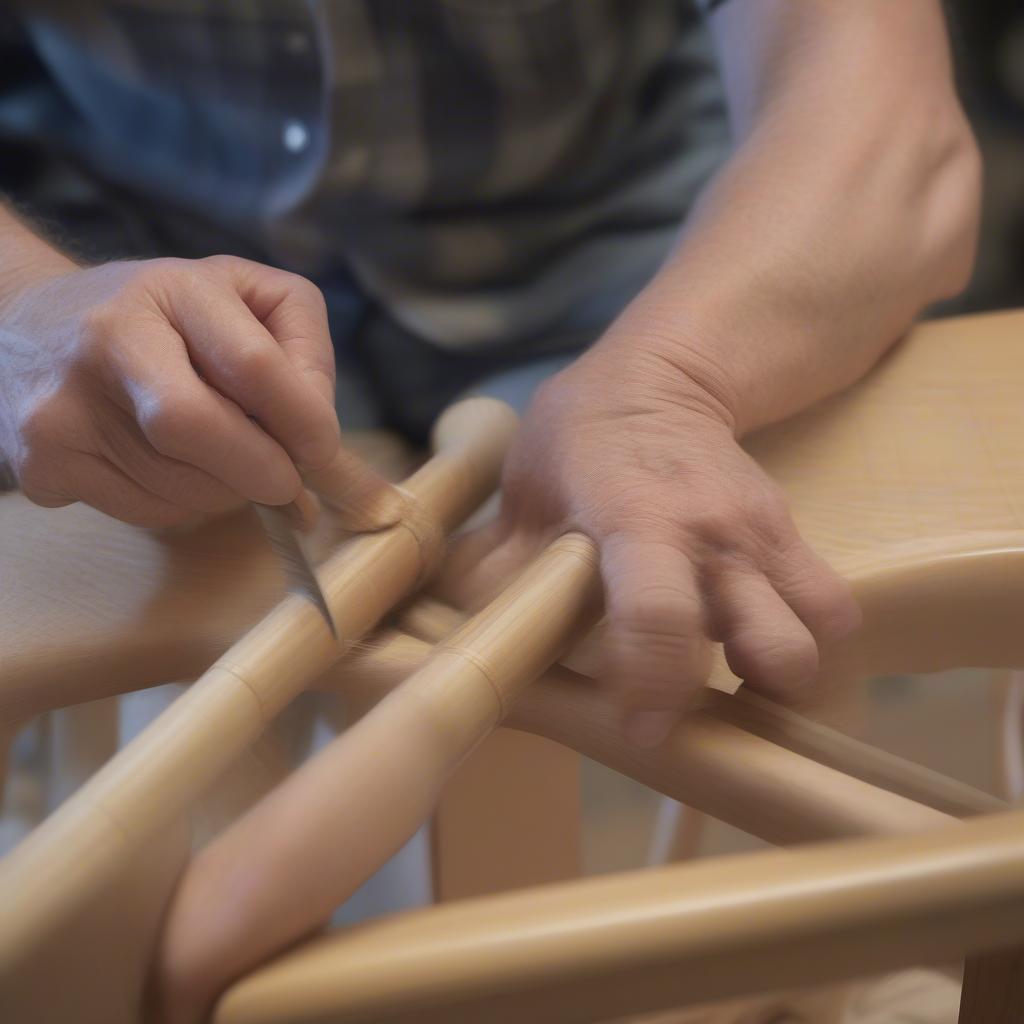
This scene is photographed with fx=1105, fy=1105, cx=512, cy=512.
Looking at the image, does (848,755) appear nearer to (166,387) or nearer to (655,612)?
(655,612)

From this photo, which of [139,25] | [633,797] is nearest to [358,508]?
[633,797]

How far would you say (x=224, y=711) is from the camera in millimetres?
287

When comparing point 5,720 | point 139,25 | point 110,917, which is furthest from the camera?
point 139,25

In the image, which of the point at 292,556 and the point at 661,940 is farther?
the point at 292,556

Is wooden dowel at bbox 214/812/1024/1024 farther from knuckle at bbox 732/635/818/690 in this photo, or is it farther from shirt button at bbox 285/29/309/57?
shirt button at bbox 285/29/309/57

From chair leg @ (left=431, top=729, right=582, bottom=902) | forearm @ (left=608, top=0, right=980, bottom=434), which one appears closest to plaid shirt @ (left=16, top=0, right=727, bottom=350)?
forearm @ (left=608, top=0, right=980, bottom=434)

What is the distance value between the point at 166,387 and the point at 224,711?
0.10m

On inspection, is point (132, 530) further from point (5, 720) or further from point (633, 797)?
point (633, 797)

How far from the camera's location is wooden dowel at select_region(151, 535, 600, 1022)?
233 mm

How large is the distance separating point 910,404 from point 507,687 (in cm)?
25

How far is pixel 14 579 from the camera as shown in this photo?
0.39 metres

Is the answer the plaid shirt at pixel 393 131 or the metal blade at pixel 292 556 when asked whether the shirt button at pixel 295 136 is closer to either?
the plaid shirt at pixel 393 131

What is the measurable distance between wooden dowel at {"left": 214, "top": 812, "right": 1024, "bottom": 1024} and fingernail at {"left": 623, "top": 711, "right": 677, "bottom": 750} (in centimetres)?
8

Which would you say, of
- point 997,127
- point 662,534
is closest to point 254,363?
point 662,534
